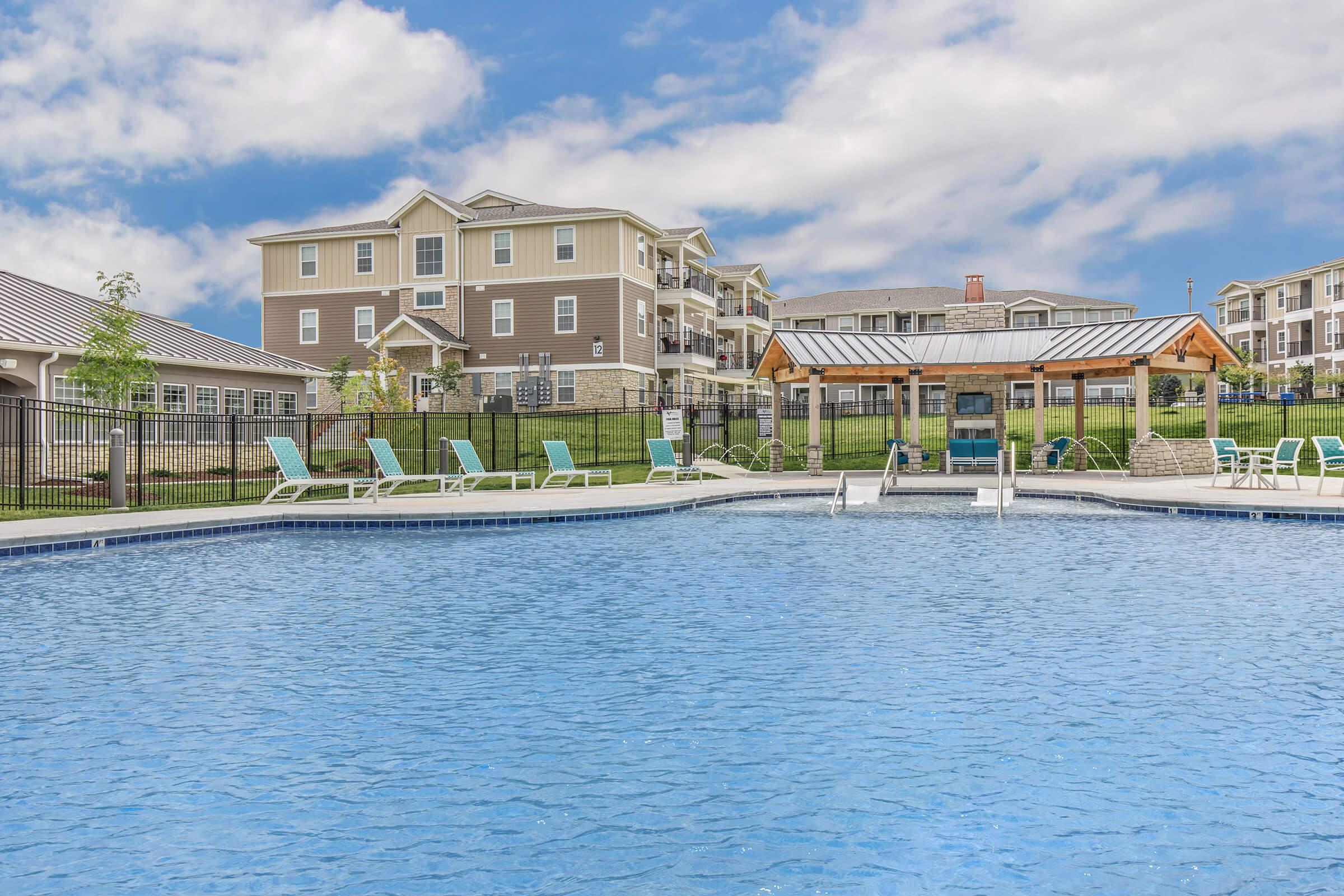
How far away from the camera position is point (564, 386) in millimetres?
41375

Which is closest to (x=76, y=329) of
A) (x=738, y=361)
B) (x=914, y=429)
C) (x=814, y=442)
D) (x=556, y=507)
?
(x=556, y=507)

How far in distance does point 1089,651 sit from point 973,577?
313 cm

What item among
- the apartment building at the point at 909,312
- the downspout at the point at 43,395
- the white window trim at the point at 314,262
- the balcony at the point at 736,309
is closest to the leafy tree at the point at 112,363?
the downspout at the point at 43,395

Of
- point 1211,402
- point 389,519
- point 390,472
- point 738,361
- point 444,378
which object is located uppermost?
point 738,361

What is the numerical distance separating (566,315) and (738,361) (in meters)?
16.1

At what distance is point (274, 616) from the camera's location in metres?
8.32

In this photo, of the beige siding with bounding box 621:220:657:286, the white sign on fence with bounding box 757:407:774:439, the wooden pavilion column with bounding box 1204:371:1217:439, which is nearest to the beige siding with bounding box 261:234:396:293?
the beige siding with bounding box 621:220:657:286

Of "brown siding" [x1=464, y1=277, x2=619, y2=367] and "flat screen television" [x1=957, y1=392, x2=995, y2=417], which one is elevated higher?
"brown siding" [x1=464, y1=277, x2=619, y2=367]

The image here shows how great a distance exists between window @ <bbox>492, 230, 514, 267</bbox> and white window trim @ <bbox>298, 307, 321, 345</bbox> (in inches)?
339

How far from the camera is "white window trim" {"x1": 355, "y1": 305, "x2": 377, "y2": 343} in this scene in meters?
43.0

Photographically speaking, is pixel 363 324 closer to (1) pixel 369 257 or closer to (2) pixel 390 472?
(1) pixel 369 257

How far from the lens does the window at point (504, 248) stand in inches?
1655

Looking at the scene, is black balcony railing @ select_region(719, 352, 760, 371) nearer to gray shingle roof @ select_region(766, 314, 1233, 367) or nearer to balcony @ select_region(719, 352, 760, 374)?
balcony @ select_region(719, 352, 760, 374)

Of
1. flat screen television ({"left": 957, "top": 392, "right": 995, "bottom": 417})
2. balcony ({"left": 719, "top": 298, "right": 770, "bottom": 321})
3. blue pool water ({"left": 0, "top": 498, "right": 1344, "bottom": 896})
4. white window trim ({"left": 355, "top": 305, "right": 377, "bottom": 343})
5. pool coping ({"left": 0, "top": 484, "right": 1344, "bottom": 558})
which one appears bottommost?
blue pool water ({"left": 0, "top": 498, "right": 1344, "bottom": 896})
